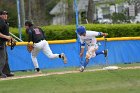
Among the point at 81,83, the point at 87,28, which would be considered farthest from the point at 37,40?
the point at 87,28

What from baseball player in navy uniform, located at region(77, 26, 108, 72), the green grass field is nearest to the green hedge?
baseball player in navy uniform, located at region(77, 26, 108, 72)

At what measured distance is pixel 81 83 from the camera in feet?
41.1

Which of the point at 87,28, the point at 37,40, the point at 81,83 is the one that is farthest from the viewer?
the point at 87,28

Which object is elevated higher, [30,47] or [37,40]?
[37,40]

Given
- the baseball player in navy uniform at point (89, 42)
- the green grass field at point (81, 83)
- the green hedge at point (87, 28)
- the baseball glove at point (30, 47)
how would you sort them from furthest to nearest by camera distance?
the green hedge at point (87, 28)
the baseball glove at point (30, 47)
the baseball player in navy uniform at point (89, 42)
the green grass field at point (81, 83)

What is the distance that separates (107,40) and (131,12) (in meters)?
23.5

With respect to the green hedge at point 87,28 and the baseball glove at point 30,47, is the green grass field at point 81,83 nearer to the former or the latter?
the baseball glove at point 30,47

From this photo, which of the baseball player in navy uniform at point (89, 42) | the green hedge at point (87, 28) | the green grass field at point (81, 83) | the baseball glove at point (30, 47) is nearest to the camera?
the green grass field at point (81, 83)

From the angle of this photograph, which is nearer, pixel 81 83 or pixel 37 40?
pixel 81 83

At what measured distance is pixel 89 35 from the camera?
15844 millimetres

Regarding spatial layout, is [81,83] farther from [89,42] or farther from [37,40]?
[37,40]

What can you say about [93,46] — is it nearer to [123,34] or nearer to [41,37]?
[41,37]

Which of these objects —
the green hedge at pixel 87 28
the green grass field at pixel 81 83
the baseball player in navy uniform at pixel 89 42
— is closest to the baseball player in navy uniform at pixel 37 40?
the baseball player in navy uniform at pixel 89 42

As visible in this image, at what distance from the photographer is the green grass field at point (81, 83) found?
11.5 meters
